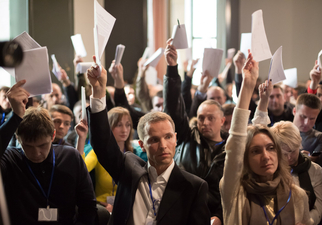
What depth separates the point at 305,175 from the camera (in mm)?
2131

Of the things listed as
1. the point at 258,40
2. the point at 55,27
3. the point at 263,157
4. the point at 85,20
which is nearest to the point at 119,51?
the point at 258,40

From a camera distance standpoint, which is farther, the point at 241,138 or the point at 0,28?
the point at 0,28

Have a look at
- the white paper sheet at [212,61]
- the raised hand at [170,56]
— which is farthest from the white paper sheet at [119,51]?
the white paper sheet at [212,61]

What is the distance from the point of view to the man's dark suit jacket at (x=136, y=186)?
1.61 meters

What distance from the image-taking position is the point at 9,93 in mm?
1737

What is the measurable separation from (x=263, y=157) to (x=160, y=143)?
0.53 meters

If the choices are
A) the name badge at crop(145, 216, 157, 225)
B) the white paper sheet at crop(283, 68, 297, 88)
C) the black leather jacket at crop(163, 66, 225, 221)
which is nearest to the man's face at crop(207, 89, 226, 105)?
the white paper sheet at crop(283, 68, 297, 88)

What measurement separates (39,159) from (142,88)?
312 centimetres

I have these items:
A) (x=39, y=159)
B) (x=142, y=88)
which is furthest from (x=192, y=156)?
(x=142, y=88)

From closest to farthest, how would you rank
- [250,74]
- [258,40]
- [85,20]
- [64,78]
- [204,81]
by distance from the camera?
[250,74], [258,40], [204,81], [64,78], [85,20]

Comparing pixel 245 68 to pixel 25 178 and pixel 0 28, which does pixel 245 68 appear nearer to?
pixel 25 178

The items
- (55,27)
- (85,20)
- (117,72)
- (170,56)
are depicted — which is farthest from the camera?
(85,20)

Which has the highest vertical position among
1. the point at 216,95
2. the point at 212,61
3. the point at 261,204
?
the point at 212,61

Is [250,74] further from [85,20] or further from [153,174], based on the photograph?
[85,20]
